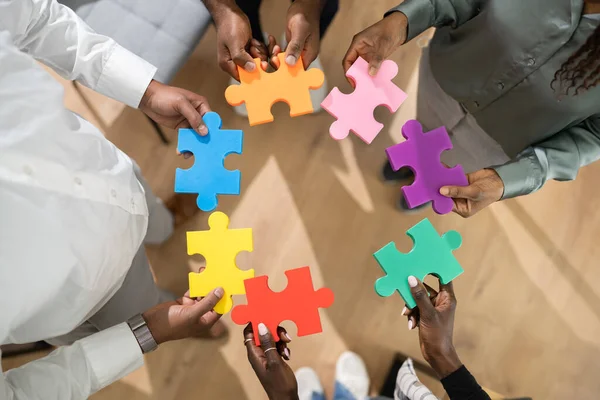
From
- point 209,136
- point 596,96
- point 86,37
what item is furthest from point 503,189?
point 86,37

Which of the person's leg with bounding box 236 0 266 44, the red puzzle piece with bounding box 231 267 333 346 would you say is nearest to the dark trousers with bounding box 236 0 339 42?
the person's leg with bounding box 236 0 266 44

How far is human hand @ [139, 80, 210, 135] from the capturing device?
102cm

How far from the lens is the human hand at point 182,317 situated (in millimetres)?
994

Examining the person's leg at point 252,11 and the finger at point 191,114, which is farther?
the person's leg at point 252,11

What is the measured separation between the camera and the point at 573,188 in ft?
5.44

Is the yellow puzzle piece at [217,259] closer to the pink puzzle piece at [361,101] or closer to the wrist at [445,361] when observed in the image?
the pink puzzle piece at [361,101]

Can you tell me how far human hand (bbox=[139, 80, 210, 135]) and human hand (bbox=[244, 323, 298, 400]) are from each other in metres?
0.51

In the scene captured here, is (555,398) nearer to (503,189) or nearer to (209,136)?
(503,189)

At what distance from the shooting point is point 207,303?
3.25ft

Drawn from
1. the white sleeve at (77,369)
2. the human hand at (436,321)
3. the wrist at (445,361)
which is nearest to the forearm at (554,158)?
the human hand at (436,321)

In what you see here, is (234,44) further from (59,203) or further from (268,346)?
(268,346)

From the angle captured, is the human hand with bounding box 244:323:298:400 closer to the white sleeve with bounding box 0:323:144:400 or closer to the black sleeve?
the white sleeve with bounding box 0:323:144:400

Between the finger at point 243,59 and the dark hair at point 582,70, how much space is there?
0.65 metres

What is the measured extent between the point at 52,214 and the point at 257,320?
485mm
